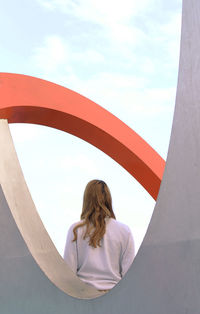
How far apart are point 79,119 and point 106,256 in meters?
4.67

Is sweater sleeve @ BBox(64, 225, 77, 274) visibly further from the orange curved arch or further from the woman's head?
the orange curved arch

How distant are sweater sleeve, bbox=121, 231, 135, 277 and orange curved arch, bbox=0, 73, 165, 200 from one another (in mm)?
2665

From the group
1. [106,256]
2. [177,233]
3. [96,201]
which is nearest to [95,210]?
[96,201]

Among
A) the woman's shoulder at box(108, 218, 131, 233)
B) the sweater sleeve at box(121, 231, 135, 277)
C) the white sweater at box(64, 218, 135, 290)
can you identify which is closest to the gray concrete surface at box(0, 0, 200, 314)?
the white sweater at box(64, 218, 135, 290)

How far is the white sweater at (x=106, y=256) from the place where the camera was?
3.38m

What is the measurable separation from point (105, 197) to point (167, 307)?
1045 millimetres

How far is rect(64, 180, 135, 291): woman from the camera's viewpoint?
11.1ft

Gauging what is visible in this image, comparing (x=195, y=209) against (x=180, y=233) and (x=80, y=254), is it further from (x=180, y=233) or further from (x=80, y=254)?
(x=80, y=254)

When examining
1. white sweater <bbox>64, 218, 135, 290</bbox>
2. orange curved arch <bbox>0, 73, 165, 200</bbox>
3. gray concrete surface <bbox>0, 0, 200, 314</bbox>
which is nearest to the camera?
gray concrete surface <bbox>0, 0, 200, 314</bbox>

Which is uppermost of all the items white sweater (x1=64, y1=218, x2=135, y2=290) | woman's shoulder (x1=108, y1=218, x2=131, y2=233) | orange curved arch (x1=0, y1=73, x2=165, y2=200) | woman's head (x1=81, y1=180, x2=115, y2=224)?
orange curved arch (x1=0, y1=73, x2=165, y2=200)

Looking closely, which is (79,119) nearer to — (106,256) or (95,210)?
(95,210)

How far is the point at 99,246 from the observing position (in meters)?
3.39

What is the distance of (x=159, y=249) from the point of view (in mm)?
2744

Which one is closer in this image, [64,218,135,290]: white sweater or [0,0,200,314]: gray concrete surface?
[0,0,200,314]: gray concrete surface
